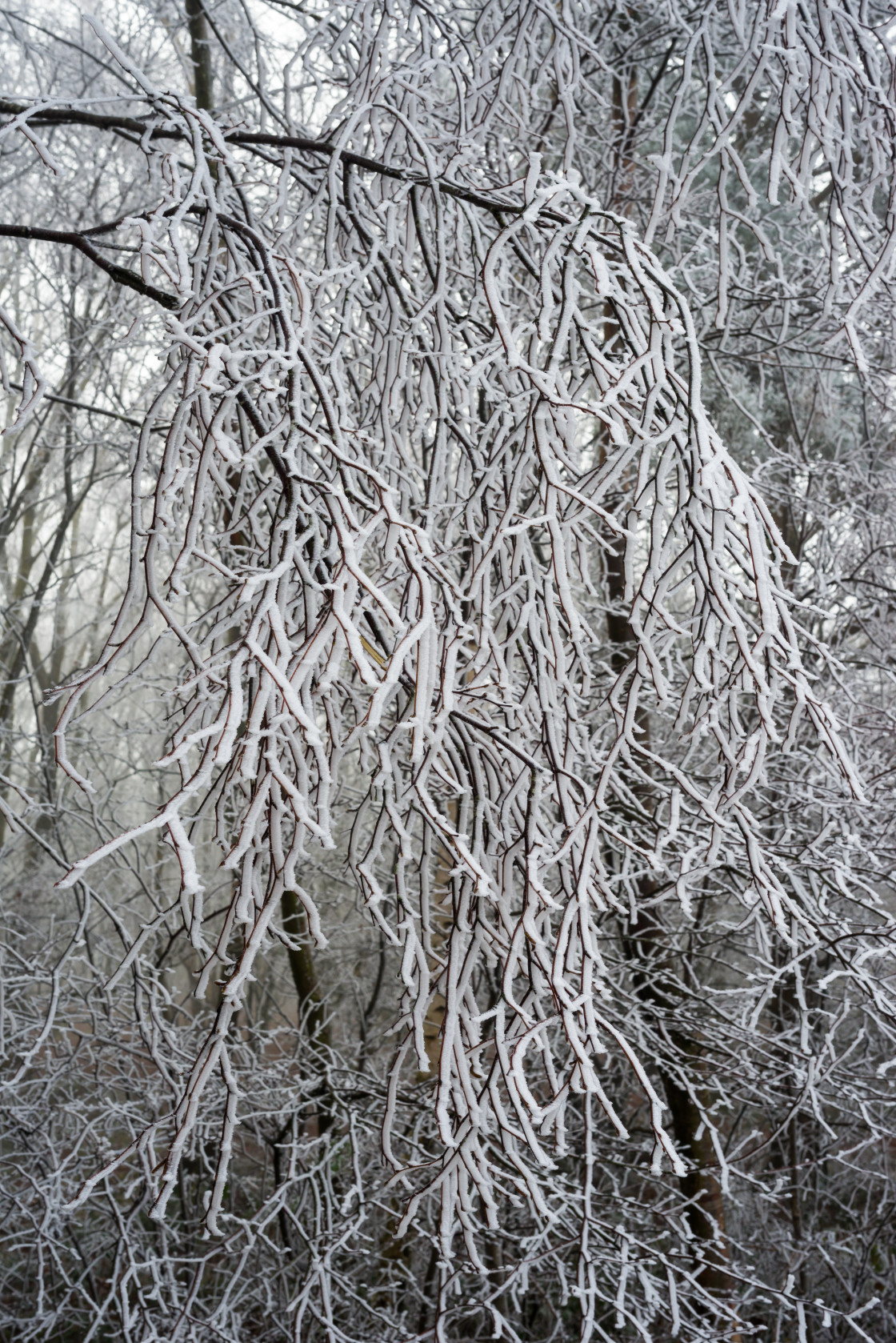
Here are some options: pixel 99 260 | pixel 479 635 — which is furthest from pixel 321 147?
pixel 479 635

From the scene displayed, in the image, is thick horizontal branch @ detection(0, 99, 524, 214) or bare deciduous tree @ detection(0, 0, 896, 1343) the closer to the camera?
bare deciduous tree @ detection(0, 0, 896, 1343)

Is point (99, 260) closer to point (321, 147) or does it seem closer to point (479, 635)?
point (321, 147)

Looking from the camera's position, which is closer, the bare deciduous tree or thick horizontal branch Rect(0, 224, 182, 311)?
the bare deciduous tree

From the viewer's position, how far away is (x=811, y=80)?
183cm

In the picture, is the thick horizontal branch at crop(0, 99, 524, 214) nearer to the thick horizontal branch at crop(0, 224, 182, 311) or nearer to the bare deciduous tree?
the bare deciduous tree

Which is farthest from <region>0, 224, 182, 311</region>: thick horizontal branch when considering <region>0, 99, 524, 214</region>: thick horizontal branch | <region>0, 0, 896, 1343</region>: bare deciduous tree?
<region>0, 99, 524, 214</region>: thick horizontal branch

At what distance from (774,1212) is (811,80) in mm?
5536

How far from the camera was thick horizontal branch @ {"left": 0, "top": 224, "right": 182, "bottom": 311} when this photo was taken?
Result: 1638mm

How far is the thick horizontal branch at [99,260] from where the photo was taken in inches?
64.5

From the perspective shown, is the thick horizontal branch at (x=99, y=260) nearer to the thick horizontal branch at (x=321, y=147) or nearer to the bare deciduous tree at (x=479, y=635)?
the bare deciduous tree at (x=479, y=635)

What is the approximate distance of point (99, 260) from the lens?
66.6 inches

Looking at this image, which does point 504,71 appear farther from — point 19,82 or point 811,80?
point 19,82

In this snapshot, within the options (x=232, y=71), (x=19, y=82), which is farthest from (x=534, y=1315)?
(x=19, y=82)

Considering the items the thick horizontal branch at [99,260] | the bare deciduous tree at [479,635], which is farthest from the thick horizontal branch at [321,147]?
the thick horizontal branch at [99,260]
